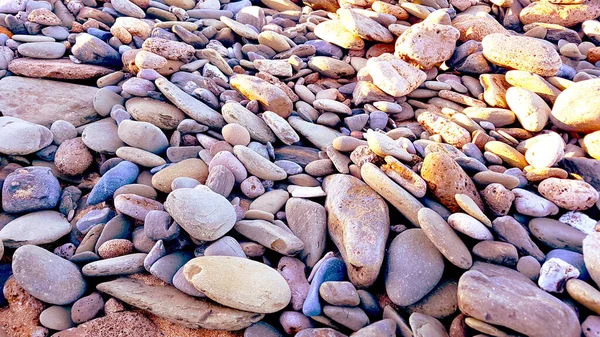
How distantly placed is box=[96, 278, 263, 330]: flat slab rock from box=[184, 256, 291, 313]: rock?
5 centimetres

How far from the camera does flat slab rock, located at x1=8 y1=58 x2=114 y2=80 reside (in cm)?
315

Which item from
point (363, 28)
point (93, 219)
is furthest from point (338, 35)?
point (93, 219)

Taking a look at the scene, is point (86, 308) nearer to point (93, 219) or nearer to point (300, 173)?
point (93, 219)

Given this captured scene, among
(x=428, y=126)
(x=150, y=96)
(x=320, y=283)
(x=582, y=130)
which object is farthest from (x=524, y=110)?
(x=150, y=96)

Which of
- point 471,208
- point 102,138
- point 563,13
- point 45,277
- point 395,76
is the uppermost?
point 563,13

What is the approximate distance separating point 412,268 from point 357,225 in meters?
0.34

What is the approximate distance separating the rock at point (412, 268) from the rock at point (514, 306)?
0.56 feet

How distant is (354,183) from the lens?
232cm

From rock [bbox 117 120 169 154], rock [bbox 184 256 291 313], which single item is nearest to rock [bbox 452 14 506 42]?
rock [bbox 117 120 169 154]

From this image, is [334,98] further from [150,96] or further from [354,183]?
[150,96]

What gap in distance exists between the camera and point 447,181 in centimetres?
217

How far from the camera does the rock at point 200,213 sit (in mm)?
1933

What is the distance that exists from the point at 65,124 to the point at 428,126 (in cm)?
244

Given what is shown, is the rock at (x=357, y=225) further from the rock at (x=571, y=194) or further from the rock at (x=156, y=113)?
the rock at (x=156, y=113)
